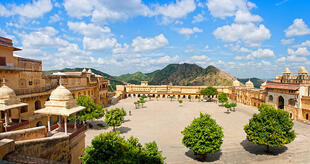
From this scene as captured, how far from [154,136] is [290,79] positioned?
121ft

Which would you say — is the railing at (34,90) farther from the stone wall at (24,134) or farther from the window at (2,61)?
the stone wall at (24,134)

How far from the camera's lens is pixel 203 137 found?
52.2 ft

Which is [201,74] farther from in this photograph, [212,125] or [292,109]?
[212,125]

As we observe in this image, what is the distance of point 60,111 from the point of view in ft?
42.7

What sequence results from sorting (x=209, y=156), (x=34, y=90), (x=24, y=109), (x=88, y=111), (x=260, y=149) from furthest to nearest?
(x=88, y=111)
(x=34, y=90)
(x=24, y=109)
(x=260, y=149)
(x=209, y=156)

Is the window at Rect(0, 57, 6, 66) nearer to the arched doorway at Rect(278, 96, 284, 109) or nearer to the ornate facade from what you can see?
the ornate facade

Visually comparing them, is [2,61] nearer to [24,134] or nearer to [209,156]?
[24,134]

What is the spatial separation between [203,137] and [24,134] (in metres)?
13.8

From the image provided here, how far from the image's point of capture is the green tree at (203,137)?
15.8 m

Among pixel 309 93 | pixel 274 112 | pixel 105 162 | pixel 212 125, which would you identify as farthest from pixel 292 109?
pixel 105 162

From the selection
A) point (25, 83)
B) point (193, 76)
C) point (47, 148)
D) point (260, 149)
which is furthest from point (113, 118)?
point (193, 76)

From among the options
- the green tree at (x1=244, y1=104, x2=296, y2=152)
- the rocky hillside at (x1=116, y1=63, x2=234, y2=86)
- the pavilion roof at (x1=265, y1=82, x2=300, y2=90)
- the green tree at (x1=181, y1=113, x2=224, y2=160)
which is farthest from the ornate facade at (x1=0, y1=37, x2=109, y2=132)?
the rocky hillside at (x1=116, y1=63, x2=234, y2=86)

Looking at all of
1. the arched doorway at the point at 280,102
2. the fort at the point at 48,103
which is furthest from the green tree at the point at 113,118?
the arched doorway at the point at 280,102

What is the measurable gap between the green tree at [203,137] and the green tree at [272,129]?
4.51m
